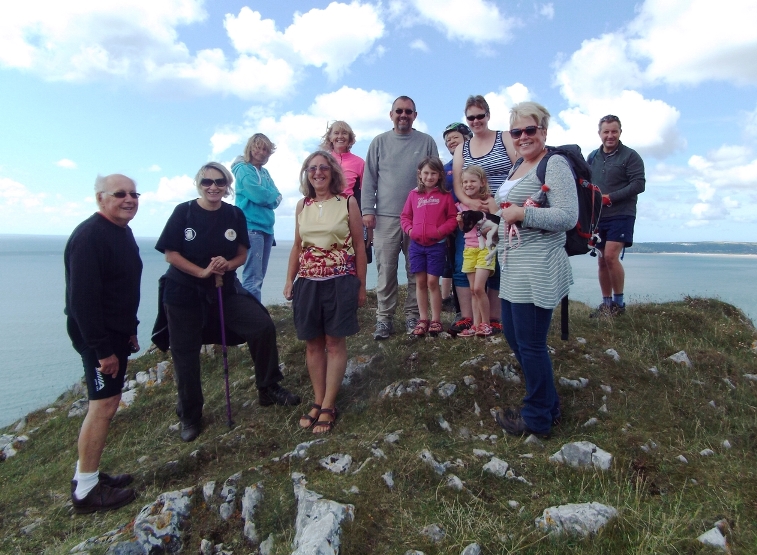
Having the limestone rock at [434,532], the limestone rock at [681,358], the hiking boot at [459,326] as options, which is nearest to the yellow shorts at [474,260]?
the hiking boot at [459,326]

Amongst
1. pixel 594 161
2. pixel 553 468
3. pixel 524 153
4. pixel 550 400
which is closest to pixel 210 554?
pixel 553 468

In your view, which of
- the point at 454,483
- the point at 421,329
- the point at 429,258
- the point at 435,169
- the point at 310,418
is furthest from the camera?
the point at 421,329

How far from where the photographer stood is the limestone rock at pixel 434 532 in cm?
291

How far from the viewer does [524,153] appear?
3.75 m

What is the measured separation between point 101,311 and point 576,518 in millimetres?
3674

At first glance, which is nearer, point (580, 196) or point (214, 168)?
point (580, 196)

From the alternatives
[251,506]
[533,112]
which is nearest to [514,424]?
[251,506]

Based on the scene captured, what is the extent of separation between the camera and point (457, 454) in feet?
12.4

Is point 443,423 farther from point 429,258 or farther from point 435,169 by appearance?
point 435,169

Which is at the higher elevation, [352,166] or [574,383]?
[352,166]

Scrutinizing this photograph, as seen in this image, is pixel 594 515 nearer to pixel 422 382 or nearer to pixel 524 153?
pixel 422 382

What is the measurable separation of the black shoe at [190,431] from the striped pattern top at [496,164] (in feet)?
13.4

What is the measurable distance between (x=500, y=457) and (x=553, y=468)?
38cm

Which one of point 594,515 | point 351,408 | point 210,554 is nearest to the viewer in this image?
point 594,515
